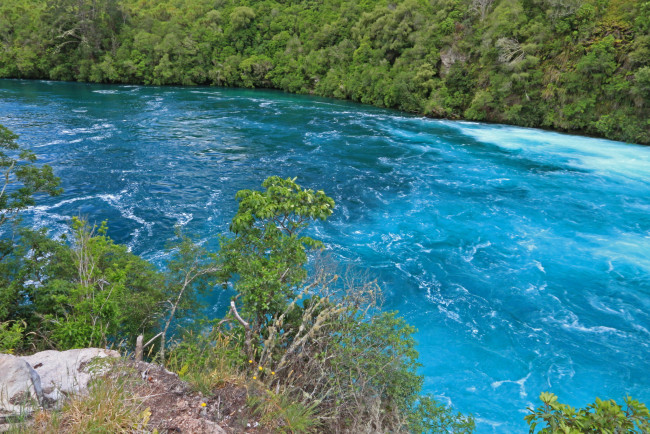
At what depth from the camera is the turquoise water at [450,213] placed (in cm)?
1161

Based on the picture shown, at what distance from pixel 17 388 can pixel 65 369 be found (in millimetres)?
1023

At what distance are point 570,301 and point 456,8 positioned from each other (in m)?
45.7

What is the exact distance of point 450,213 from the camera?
20922 millimetres

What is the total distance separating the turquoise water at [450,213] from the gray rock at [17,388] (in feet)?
27.5

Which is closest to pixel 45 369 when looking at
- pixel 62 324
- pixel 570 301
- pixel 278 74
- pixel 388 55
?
pixel 62 324

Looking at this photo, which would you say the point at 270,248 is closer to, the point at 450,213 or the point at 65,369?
→ the point at 65,369

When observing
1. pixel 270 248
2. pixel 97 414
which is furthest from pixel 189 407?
pixel 270 248

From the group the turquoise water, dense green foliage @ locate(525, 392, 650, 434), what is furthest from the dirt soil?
the turquoise water

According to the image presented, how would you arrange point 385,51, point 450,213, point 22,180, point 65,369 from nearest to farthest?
point 65,369 < point 22,180 < point 450,213 < point 385,51

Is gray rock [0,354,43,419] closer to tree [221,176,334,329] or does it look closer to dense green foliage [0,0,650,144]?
tree [221,176,334,329]

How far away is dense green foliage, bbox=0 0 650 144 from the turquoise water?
402 centimetres

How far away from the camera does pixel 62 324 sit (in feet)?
26.7

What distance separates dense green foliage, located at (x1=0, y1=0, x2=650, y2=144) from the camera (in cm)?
3422

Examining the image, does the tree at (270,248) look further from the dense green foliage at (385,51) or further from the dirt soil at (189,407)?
the dense green foliage at (385,51)
